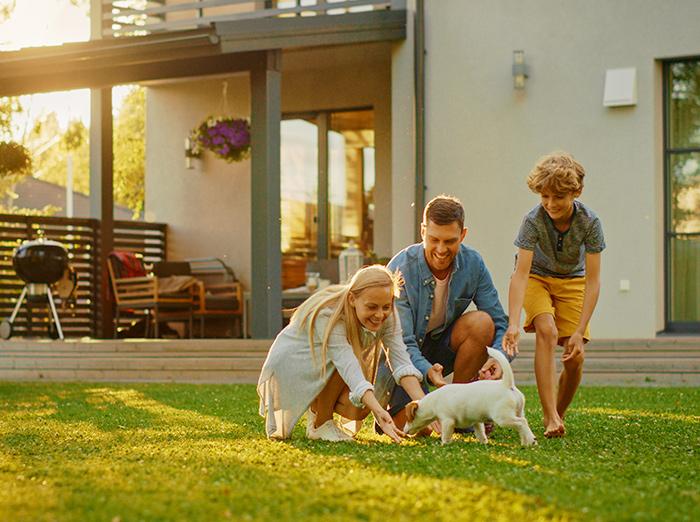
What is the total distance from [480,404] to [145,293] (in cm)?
781

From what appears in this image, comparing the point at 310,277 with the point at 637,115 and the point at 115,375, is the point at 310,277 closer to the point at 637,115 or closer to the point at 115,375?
the point at 115,375

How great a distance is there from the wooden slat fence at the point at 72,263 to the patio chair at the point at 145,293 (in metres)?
0.34

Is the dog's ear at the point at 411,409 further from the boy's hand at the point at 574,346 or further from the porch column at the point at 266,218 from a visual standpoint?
the porch column at the point at 266,218

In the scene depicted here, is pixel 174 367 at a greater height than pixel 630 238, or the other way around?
pixel 630 238

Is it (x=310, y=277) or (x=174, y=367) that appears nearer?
(x=174, y=367)

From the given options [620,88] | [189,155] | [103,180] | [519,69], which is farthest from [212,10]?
[620,88]

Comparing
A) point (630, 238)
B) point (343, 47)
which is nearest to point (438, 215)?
point (630, 238)

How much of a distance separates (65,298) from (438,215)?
792 cm

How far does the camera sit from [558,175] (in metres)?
4.68

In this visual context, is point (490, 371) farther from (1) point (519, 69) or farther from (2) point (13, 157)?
(2) point (13, 157)

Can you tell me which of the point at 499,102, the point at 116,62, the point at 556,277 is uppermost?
the point at 116,62

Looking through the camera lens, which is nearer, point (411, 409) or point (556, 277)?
point (411, 409)

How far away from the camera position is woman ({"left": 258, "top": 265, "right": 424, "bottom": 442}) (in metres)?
4.48

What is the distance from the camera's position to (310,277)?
12.3 metres
